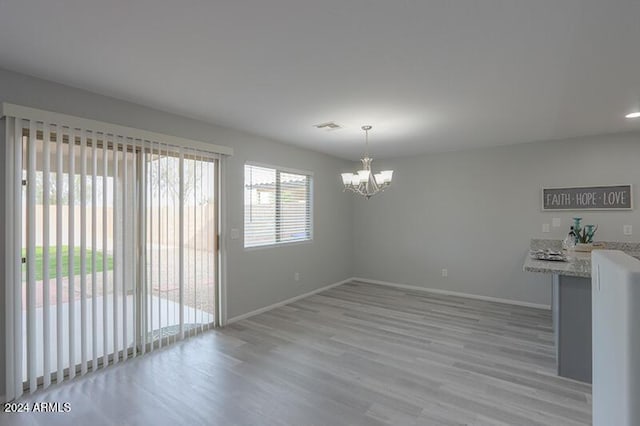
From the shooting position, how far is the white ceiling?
1.65 meters

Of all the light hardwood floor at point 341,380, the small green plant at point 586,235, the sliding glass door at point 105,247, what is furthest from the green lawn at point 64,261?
the small green plant at point 586,235

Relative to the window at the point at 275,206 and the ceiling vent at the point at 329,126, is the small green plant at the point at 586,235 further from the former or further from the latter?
the window at the point at 275,206

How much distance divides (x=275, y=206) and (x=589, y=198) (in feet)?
14.2

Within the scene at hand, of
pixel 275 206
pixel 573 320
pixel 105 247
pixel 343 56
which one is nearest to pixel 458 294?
pixel 573 320

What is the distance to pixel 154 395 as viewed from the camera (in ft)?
7.82

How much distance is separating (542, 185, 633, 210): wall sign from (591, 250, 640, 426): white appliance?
4.01 m

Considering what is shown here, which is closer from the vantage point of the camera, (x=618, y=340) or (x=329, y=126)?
(x=618, y=340)

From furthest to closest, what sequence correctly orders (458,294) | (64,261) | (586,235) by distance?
(458,294)
(586,235)
(64,261)

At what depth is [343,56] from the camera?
2121 mm

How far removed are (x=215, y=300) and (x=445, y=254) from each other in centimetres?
375

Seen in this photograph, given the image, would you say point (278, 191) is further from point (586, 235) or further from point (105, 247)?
point (586, 235)

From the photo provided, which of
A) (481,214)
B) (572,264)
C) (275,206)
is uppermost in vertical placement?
(275,206)

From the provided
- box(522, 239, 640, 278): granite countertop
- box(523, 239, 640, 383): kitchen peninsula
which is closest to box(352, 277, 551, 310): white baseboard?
box(522, 239, 640, 278): granite countertop

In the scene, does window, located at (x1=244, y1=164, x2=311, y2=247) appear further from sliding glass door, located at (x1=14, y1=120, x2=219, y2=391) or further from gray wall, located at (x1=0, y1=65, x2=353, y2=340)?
sliding glass door, located at (x1=14, y1=120, x2=219, y2=391)
